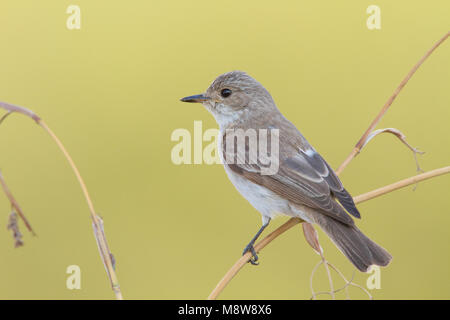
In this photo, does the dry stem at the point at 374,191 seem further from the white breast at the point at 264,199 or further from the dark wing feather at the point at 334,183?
the dark wing feather at the point at 334,183

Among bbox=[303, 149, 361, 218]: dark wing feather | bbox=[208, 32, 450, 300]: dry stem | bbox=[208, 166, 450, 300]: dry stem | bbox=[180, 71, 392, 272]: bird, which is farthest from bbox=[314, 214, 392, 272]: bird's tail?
bbox=[208, 166, 450, 300]: dry stem

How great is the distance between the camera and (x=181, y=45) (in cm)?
488

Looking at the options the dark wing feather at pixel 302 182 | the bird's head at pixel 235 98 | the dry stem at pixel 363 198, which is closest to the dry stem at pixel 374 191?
the dry stem at pixel 363 198

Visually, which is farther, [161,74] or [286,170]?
[161,74]

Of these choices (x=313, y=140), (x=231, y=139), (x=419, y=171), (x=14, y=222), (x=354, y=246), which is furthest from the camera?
(x=313, y=140)

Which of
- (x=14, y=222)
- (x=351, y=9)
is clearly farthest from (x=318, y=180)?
(x=351, y=9)

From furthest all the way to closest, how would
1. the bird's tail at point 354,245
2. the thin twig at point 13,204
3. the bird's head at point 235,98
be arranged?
1. the bird's head at point 235,98
2. the bird's tail at point 354,245
3. the thin twig at point 13,204

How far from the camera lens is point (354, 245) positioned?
2740mm

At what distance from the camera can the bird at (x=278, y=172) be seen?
2752mm

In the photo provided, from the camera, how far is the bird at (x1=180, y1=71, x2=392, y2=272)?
9.03 feet

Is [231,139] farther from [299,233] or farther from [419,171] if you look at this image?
[419,171]

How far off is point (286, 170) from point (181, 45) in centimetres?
234

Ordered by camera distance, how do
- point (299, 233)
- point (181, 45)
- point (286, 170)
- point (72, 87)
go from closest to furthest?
point (286, 170) < point (299, 233) < point (72, 87) < point (181, 45)

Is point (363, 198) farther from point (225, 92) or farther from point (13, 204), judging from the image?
point (225, 92)
